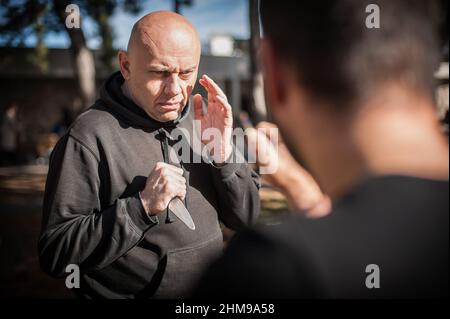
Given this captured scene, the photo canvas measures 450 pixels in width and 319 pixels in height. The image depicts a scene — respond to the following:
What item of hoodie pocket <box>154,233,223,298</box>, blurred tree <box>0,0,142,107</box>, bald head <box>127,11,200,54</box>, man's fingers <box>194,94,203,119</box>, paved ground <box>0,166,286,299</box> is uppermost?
blurred tree <box>0,0,142,107</box>

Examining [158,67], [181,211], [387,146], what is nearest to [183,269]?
[181,211]

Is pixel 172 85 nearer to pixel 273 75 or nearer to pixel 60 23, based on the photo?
pixel 273 75

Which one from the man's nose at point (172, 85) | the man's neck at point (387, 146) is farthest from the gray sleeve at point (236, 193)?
the man's neck at point (387, 146)

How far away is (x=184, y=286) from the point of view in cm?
162

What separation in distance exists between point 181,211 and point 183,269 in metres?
0.22

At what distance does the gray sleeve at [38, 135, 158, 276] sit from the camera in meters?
1.42

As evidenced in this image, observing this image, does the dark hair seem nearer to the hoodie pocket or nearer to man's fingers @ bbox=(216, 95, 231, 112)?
man's fingers @ bbox=(216, 95, 231, 112)

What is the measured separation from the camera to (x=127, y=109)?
158cm

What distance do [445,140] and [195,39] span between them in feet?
3.20

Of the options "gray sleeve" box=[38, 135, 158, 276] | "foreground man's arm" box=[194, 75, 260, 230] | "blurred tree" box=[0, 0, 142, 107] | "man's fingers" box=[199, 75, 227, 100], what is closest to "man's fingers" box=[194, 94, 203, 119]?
"foreground man's arm" box=[194, 75, 260, 230]

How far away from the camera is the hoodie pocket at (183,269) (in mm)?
1577

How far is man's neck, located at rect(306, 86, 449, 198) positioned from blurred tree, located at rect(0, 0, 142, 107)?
12.5ft
